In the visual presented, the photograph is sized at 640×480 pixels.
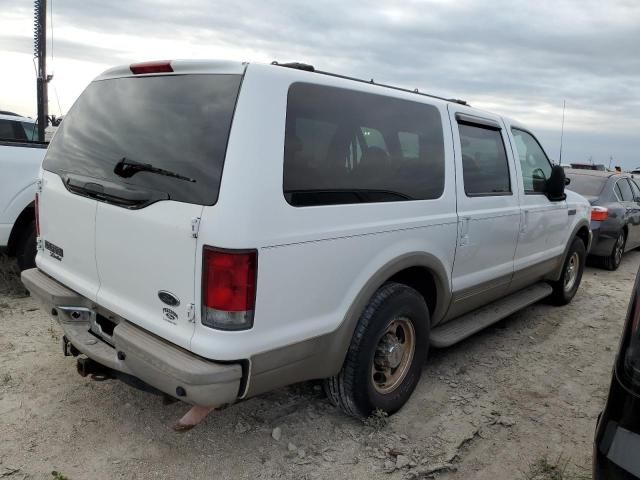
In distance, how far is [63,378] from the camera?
11.5 ft

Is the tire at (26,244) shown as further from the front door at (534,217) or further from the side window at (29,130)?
the front door at (534,217)

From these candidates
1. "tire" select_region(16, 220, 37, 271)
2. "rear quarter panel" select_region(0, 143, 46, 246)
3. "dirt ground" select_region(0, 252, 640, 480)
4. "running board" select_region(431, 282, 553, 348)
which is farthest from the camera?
"tire" select_region(16, 220, 37, 271)

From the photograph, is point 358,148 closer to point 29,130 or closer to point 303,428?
point 303,428

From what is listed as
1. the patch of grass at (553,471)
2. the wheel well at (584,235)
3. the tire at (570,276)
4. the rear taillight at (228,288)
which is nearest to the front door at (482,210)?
the patch of grass at (553,471)

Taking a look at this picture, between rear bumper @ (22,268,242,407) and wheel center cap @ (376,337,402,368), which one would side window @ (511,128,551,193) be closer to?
wheel center cap @ (376,337,402,368)

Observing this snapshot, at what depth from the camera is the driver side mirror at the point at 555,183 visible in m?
4.70

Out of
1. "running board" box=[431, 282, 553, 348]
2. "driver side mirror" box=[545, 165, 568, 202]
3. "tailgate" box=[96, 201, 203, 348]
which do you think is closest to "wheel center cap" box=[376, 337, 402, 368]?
"running board" box=[431, 282, 553, 348]

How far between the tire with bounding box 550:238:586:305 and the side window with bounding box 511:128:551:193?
1.17 m

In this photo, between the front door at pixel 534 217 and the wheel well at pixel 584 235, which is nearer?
the front door at pixel 534 217

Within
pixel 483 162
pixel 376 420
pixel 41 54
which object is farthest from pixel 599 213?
pixel 41 54

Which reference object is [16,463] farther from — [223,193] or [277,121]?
→ [277,121]

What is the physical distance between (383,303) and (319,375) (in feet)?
1.87

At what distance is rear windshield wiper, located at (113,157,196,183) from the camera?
2.38m

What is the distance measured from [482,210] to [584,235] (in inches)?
112
